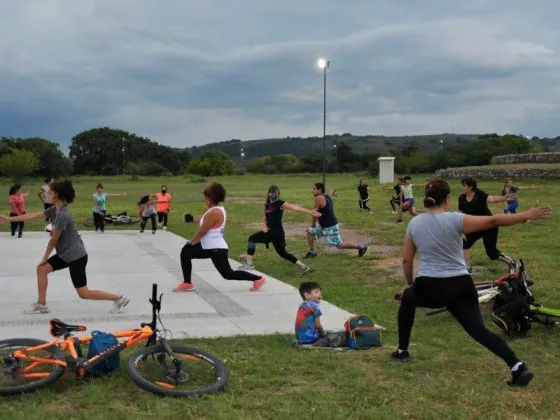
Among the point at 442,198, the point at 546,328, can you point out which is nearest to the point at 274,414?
the point at 442,198

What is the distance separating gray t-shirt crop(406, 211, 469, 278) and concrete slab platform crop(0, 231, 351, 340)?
2392 mm

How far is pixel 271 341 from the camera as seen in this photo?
256 inches

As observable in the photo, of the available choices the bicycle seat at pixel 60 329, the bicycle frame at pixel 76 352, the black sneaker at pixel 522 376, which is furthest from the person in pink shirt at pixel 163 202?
the black sneaker at pixel 522 376

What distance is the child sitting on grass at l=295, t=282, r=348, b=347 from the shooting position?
6285 mm

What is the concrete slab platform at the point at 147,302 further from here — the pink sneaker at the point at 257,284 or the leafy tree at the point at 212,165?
the leafy tree at the point at 212,165

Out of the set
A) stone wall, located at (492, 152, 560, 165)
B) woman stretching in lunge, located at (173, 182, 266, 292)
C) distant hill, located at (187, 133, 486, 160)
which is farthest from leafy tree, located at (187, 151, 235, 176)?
woman stretching in lunge, located at (173, 182, 266, 292)

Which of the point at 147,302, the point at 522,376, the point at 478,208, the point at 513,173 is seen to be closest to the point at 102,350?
the point at 522,376

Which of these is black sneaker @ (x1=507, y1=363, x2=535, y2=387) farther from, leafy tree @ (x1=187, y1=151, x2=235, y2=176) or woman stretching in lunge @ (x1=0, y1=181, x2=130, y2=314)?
leafy tree @ (x1=187, y1=151, x2=235, y2=176)

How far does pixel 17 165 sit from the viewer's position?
289 ft

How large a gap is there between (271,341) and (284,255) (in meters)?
4.88

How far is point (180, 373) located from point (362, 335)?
2055 mm

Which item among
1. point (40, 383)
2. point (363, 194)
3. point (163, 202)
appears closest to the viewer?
point (40, 383)

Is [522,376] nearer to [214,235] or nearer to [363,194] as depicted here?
[214,235]

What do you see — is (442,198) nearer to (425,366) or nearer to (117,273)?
(425,366)
